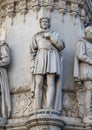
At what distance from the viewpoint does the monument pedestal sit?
585 inches

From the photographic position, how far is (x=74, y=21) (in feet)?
57.2

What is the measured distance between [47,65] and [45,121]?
1.83 m

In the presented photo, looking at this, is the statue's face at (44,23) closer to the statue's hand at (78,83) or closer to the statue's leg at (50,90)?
the statue's leg at (50,90)

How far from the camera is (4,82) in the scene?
16.3 metres

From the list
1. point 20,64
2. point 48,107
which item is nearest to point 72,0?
point 20,64

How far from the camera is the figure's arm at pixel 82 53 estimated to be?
16.1 m

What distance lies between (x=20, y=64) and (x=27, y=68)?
34 centimetres

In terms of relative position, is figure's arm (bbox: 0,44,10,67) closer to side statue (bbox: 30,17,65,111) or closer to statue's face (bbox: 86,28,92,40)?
side statue (bbox: 30,17,65,111)

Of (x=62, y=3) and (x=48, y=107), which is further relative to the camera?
(x=62, y=3)

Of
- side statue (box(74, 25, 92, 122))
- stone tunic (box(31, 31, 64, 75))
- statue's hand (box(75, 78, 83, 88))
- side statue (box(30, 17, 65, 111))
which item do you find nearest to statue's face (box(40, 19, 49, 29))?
side statue (box(30, 17, 65, 111))

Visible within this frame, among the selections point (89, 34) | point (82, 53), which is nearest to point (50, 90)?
point (82, 53)

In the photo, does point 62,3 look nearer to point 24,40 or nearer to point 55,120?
point 24,40

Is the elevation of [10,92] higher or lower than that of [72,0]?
lower

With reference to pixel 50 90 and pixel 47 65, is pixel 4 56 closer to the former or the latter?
pixel 47 65
